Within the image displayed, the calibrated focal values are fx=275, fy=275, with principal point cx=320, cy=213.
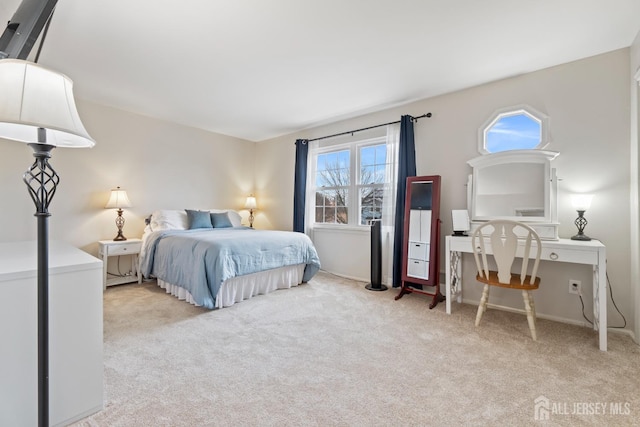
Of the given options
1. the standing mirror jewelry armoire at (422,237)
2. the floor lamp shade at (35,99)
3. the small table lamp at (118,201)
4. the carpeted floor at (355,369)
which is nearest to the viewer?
the floor lamp shade at (35,99)

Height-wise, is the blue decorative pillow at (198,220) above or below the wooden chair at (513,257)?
above

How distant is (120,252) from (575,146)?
513 centimetres

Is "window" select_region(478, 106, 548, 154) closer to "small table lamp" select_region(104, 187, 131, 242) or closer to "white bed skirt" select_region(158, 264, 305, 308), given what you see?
"white bed skirt" select_region(158, 264, 305, 308)

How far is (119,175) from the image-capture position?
3854 mm

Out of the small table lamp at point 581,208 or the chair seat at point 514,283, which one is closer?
the chair seat at point 514,283

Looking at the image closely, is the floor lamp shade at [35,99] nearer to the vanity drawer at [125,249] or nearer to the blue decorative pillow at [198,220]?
the vanity drawer at [125,249]

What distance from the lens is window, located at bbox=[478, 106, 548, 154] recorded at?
8.92 ft

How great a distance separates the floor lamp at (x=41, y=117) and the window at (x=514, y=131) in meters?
3.36

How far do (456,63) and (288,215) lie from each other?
3.37m

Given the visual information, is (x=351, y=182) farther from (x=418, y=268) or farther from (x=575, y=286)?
(x=575, y=286)

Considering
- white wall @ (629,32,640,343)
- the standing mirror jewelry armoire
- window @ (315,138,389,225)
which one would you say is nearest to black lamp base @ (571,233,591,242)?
white wall @ (629,32,640,343)

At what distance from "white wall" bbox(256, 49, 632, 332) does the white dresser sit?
128 inches

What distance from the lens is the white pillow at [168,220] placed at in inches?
151

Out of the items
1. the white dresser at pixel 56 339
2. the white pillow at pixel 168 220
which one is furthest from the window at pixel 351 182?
the white dresser at pixel 56 339
